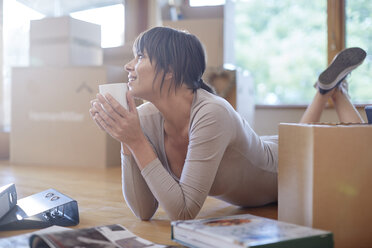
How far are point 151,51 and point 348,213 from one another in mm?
640

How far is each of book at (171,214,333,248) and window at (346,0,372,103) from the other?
212 cm

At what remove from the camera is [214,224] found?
0.88 m

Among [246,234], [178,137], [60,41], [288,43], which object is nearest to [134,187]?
[178,137]

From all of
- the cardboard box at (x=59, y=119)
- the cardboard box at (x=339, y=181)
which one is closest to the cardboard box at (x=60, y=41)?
the cardboard box at (x=59, y=119)

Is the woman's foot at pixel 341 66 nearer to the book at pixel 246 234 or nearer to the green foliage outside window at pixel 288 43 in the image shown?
the green foliage outside window at pixel 288 43

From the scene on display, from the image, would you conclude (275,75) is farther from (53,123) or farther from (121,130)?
(121,130)

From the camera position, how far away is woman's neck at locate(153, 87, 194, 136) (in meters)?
1.21

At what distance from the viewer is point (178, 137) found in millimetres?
1284

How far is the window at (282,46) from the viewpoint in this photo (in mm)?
2904

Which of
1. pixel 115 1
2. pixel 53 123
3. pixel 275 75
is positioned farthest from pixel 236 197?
pixel 115 1

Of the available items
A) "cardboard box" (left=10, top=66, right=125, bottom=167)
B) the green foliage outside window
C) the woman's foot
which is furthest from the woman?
the green foliage outside window

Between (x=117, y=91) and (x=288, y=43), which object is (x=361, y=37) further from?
(x=117, y=91)

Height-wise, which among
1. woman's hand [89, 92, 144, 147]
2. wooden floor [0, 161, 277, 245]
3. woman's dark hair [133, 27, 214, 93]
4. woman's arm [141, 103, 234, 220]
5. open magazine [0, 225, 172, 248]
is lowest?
wooden floor [0, 161, 277, 245]

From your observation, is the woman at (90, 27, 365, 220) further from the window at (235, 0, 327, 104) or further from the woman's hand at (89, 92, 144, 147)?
the window at (235, 0, 327, 104)
